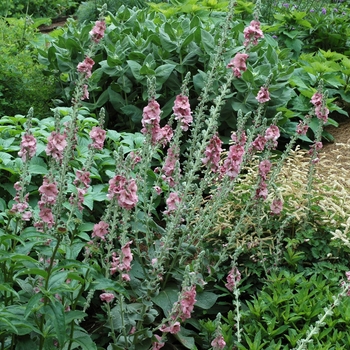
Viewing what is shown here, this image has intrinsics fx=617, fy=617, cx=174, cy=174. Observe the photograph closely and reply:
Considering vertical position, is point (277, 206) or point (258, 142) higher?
point (258, 142)

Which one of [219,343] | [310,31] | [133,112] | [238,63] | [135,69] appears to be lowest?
[133,112]

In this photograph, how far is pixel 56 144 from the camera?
8.47ft

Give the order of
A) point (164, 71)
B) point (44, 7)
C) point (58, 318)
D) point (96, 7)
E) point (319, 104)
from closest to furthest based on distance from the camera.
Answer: point (58, 318), point (319, 104), point (164, 71), point (96, 7), point (44, 7)

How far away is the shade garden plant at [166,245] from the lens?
2.49m

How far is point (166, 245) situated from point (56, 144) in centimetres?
75

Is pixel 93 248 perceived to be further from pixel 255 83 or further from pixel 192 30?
pixel 192 30

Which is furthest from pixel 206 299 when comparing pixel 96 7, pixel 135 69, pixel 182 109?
pixel 96 7

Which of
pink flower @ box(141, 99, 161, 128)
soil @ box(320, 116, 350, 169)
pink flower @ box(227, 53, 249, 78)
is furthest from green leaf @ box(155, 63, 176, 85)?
pink flower @ box(141, 99, 161, 128)

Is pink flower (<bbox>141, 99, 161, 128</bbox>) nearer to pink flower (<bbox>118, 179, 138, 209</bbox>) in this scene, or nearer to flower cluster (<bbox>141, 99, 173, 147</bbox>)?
flower cluster (<bbox>141, 99, 173, 147</bbox>)

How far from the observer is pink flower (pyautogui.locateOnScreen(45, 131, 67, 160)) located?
2578mm

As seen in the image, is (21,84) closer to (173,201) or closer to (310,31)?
(173,201)

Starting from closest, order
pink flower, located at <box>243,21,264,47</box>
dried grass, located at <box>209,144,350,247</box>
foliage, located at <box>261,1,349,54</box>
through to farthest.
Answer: pink flower, located at <box>243,21,264,47</box>
dried grass, located at <box>209,144,350,247</box>
foliage, located at <box>261,1,349,54</box>

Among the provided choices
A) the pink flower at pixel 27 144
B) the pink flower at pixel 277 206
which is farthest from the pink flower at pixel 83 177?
the pink flower at pixel 277 206

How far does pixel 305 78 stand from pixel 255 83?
1.26 metres
